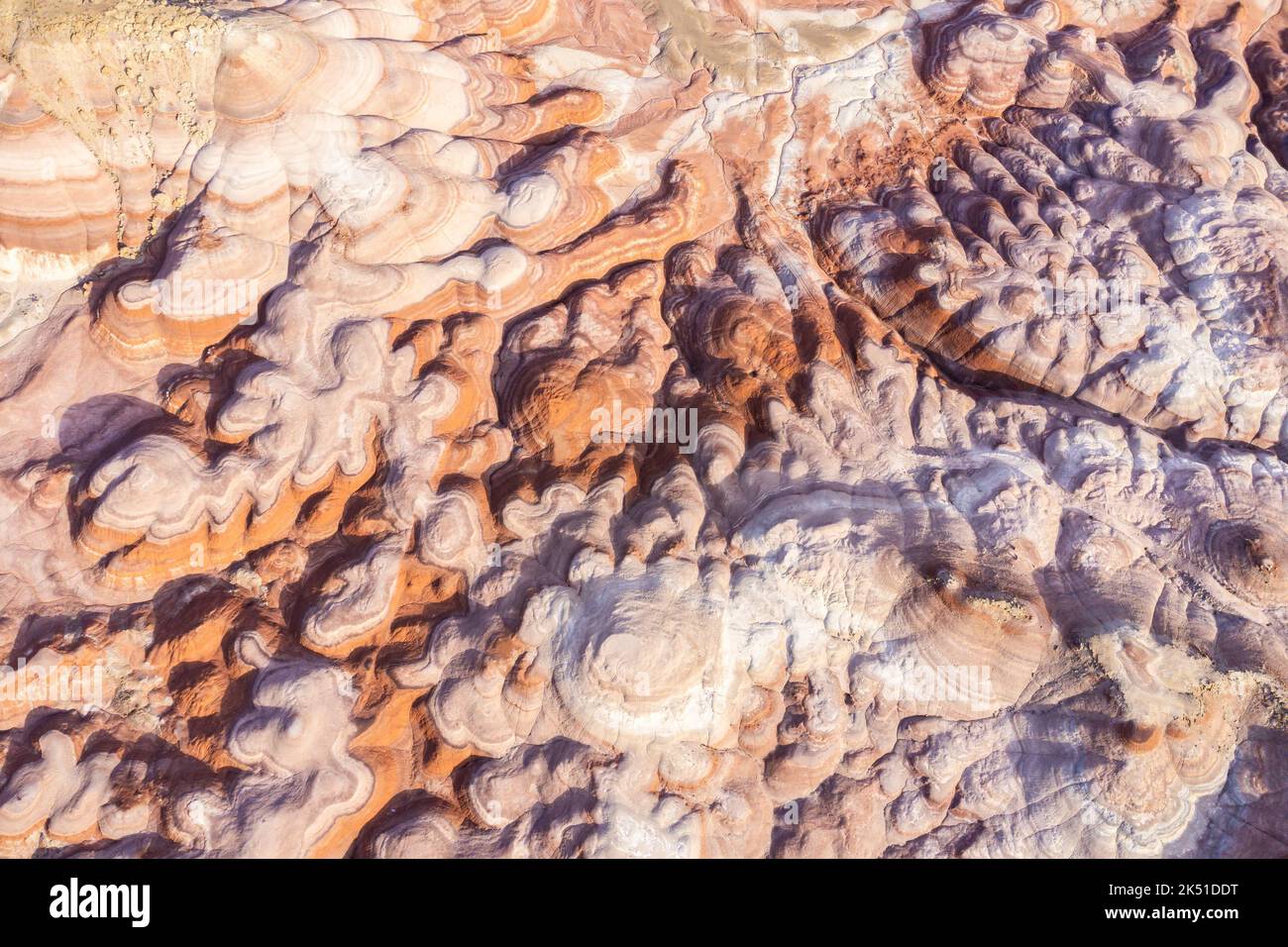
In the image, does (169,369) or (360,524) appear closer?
(360,524)

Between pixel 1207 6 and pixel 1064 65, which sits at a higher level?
pixel 1207 6

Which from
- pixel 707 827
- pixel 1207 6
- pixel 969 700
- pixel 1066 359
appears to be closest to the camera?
pixel 707 827

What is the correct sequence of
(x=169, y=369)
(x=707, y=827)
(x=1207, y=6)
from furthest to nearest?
(x=1207, y=6) < (x=169, y=369) < (x=707, y=827)

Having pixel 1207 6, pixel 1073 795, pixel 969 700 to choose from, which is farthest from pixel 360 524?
pixel 1207 6

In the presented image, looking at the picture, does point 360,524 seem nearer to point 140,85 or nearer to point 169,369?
point 169,369

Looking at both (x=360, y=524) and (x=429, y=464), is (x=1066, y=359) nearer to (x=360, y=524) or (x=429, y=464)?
(x=429, y=464)

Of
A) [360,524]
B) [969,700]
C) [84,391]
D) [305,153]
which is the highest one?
[305,153]
